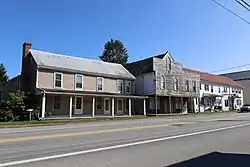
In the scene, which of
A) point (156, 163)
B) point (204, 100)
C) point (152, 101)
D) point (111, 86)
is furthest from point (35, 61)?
point (204, 100)

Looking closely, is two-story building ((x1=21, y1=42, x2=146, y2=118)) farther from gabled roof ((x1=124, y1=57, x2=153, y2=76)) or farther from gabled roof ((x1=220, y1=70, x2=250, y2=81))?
gabled roof ((x1=220, y1=70, x2=250, y2=81))

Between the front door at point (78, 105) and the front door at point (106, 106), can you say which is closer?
the front door at point (78, 105)

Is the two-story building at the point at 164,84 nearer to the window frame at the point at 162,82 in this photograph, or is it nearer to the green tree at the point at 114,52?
the window frame at the point at 162,82

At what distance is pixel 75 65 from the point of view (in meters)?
34.3

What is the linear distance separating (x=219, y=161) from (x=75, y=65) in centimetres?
2878

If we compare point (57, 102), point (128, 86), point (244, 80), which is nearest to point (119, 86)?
point (128, 86)

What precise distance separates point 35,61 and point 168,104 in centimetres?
2322

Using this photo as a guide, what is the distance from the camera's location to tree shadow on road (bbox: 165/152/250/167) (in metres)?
6.93

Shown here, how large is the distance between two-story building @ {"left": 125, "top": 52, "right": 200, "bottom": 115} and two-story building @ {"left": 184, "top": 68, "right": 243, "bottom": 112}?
20.3ft

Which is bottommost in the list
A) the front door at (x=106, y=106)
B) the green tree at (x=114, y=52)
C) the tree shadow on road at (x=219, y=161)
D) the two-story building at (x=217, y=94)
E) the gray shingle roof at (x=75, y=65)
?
the tree shadow on road at (x=219, y=161)

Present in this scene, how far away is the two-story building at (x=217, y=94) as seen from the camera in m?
54.0

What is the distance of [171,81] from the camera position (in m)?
42.9

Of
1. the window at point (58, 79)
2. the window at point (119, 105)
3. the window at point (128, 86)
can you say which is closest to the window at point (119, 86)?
the window at point (128, 86)

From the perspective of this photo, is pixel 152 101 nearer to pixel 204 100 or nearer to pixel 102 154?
pixel 204 100
